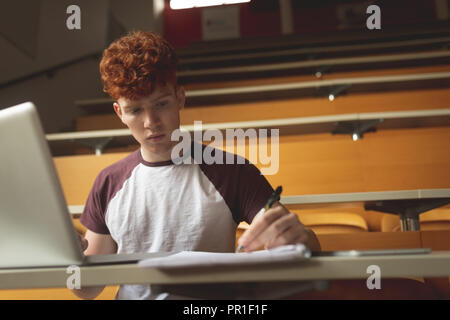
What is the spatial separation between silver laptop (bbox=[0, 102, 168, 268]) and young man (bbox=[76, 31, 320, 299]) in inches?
11.2

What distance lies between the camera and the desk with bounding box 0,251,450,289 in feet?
0.89

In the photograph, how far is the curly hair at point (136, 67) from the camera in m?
0.61

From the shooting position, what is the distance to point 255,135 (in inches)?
45.1

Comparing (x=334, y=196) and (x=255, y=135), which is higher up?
(x=255, y=135)

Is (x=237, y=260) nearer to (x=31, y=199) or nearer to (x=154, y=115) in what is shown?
(x=31, y=199)

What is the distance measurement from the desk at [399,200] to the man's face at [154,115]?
27cm

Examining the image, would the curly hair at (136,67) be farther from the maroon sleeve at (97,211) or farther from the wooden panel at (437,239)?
the wooden panel at (437,239)

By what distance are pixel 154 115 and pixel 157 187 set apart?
0.37ft

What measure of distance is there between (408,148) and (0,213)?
3.24 feet

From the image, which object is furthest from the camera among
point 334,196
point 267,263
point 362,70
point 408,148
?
point 362,70

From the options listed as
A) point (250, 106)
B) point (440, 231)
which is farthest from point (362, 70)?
point (440, 231)

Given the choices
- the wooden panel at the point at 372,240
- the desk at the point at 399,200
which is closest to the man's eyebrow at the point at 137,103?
the desk at the point at 399,200

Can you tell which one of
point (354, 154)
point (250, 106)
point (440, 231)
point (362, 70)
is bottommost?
point (440, 231)

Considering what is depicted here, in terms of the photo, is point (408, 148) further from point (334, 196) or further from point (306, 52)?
point (306, 52)
